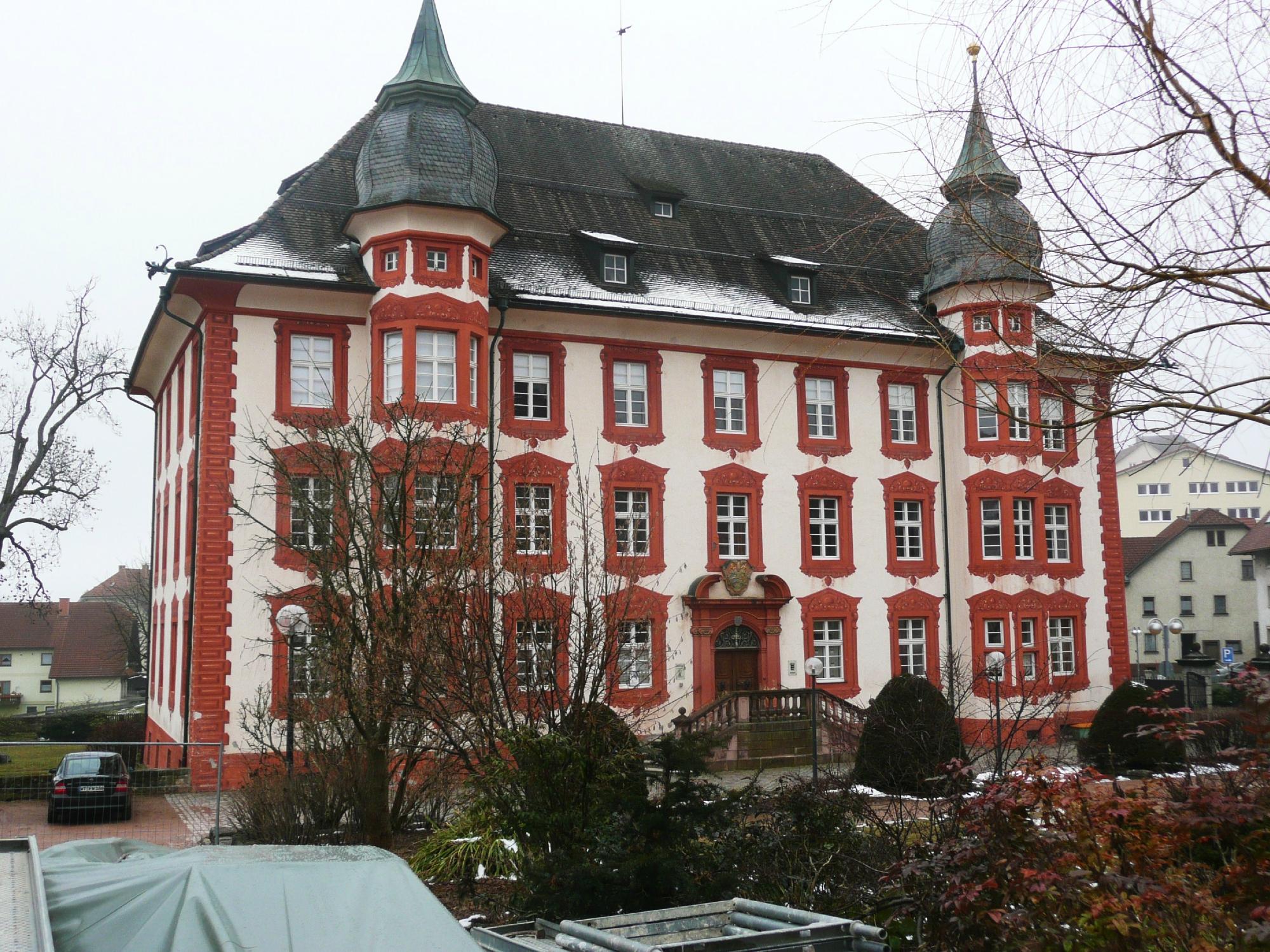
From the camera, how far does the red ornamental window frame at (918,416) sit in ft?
97.3

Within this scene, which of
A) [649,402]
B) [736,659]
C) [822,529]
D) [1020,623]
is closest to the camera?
[649,402]

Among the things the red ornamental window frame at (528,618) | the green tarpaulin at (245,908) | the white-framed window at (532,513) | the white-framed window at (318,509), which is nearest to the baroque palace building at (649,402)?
the white-framed window at (532,513)

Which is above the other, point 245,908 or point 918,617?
point 918,617

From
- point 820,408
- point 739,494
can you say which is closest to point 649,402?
point 739,494

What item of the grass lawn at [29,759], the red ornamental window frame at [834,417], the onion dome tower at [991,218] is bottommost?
the grass lawn at [29,759]

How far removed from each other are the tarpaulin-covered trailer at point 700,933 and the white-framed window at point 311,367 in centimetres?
1861

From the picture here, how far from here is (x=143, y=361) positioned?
30906 millimetres

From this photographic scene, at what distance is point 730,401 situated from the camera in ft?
92.6

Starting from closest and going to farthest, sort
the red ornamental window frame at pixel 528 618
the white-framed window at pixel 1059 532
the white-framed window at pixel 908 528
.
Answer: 1. the red ornamental window frame at pixel 528 618
2. the white-framed window at pixel 908 528
3. the white-framed window at pixel 1059 532

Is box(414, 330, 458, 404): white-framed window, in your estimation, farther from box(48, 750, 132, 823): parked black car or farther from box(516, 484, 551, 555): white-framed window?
box(48, 750, 132, 823): parked black car

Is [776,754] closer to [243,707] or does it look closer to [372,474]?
[243,707]

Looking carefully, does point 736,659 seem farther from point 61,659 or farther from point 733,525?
point 61,659

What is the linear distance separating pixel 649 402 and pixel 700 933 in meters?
20.9

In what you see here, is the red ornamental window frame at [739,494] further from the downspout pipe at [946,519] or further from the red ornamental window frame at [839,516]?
the downspout pipe at [946,519]
